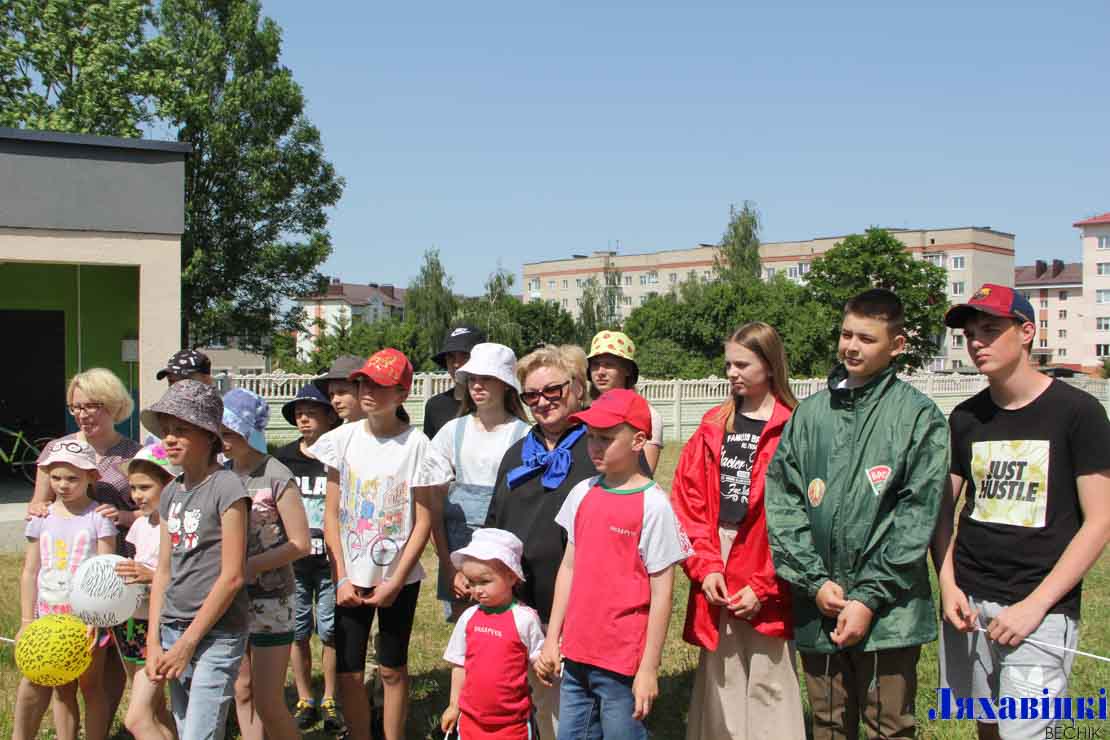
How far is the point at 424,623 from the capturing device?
674 cm

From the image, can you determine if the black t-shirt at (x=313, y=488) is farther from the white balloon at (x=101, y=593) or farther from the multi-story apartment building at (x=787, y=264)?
the multi-story apartment building at (x=787, y=264)

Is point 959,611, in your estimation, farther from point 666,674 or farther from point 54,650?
point 54,650

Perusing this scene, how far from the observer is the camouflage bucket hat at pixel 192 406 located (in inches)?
133

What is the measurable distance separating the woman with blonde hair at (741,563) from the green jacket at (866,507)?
21cm

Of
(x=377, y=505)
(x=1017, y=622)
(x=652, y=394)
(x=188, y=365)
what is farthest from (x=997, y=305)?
(x=652, y=394)

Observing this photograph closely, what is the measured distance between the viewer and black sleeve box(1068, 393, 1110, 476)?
314 cm

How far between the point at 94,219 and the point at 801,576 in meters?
9.35

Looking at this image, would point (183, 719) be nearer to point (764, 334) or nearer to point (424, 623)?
point (764, 334)

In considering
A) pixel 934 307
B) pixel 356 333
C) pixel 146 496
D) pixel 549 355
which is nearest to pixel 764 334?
pixel 549 355

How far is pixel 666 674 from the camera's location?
222 inches

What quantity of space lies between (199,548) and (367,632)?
1.03 meters

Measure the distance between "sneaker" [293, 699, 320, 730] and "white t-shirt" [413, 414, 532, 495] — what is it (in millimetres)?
1683

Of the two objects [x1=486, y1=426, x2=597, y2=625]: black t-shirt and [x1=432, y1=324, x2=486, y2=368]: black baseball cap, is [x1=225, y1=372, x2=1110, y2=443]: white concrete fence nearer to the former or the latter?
[x1=432, y1=324, x2=486, y2=368]: black baseball cap

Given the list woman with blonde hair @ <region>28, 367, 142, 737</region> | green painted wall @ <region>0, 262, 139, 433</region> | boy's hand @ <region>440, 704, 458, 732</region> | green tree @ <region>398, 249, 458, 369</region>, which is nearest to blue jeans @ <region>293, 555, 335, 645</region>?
woman with blonde hair @ <region>28, 367, 142, 737</region>
